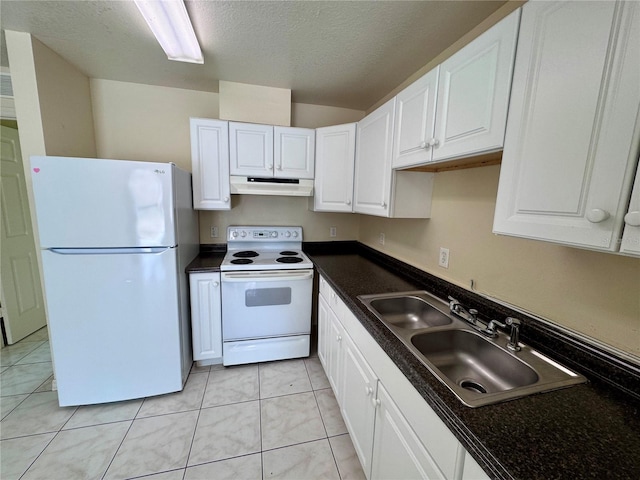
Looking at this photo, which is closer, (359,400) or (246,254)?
(359,400)

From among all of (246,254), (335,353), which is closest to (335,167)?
(246,254)

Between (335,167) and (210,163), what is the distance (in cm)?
108

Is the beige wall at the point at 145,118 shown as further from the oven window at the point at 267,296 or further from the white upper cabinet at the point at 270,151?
the oven window at the point at 267,296

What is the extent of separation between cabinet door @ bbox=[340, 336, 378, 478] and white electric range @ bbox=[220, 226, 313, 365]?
82 centimetres

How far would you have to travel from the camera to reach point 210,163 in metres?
2.14

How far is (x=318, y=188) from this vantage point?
2373mm

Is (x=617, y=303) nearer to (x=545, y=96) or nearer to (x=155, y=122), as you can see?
(x=545, y=96)

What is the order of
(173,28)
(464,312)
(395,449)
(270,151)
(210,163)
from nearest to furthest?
(395,449) < (464,312) < (173,28) < (210,163) < (270,151)

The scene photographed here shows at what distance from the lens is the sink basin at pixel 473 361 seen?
0.99 meters

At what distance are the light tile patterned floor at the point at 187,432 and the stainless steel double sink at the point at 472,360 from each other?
869mm

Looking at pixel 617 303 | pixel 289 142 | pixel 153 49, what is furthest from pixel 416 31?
pixel 153 49

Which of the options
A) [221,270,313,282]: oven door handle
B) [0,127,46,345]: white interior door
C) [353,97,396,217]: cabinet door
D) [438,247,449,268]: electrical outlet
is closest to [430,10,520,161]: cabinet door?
[353,97,396,217]: cabinet door

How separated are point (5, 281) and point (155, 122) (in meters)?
1.99

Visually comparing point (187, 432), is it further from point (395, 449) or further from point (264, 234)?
point (264, 234)
